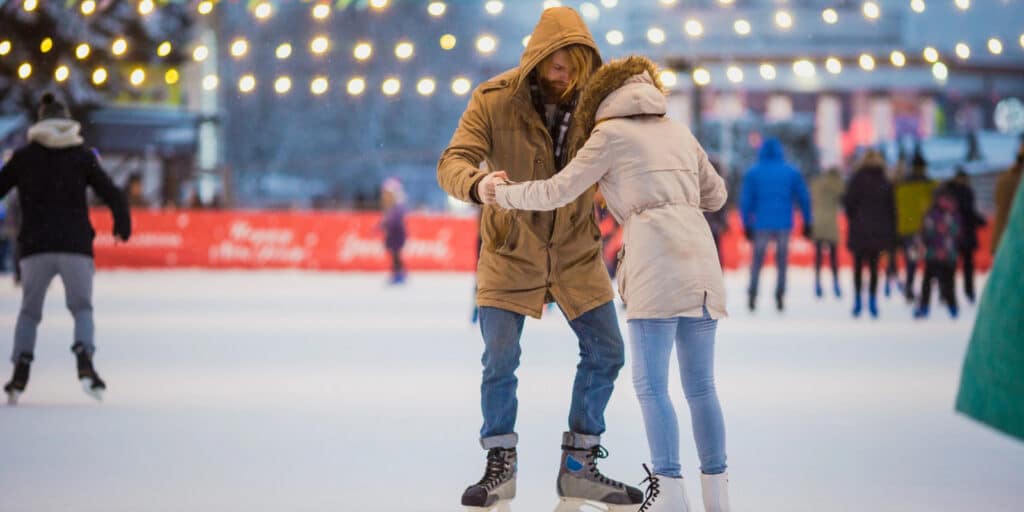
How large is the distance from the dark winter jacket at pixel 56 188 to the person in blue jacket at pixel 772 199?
266 inches

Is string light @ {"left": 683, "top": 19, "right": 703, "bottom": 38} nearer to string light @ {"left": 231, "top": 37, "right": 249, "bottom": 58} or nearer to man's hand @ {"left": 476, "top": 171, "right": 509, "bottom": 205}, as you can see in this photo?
string light @ {"left": 231, "top": 37, "right": 249, "bottom": 58}

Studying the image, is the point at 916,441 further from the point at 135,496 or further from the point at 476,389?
the point at 135,496

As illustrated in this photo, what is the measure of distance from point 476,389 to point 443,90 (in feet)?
124

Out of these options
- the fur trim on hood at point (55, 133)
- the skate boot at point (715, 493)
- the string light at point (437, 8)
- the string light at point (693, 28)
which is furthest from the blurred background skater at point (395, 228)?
the skate boot at point (715, 493)

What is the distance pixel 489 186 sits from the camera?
3660mm

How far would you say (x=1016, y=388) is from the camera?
108 inches

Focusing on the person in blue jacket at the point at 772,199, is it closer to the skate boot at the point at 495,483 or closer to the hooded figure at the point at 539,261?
the hooded figure at the point at 539,261

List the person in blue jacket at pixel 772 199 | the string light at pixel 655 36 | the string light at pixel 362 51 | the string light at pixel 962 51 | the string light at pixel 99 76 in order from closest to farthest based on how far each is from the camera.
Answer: the string light at pixel 99 76 < the string light at pixel 362 51 < the string light at pixel 962 51 < the string light at pixel 655 36 < the person in blue jacket at pixel 772 199

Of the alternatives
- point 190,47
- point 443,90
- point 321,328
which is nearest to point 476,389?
point 321,328

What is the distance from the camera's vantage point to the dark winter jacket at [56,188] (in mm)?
6051

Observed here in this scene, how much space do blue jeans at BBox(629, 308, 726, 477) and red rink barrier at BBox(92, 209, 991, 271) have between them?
16.2 meters

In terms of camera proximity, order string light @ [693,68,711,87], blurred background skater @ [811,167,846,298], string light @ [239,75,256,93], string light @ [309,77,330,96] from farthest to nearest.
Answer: blurred background skater @ [811,167,846,298] < string light @ [693,68,711,87] < string light @ [309,77,330,96] < string light @ [239,75,256,93]

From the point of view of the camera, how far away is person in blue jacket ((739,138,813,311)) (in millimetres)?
11797

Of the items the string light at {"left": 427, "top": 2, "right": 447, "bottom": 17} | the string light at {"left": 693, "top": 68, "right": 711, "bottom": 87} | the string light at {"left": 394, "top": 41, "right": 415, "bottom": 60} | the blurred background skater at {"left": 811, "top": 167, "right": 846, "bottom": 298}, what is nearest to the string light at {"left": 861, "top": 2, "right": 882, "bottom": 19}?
the string light at {"left": 693, "top": 68, "right": 711, "bottom": 87}
